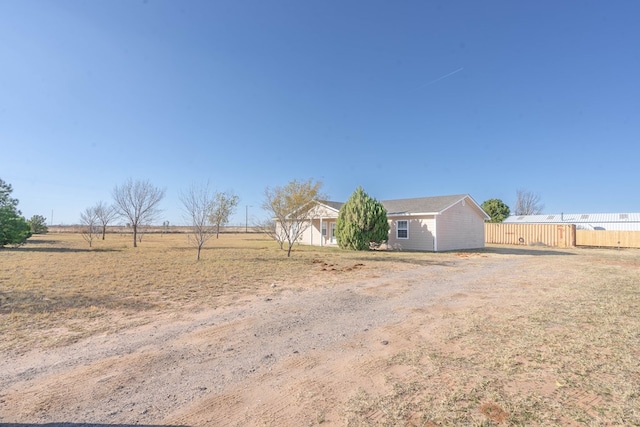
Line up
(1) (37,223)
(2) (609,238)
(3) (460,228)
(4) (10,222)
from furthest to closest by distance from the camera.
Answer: (1) (37,223), (2) (609,238), (3) (460,228), (4) (10,222)

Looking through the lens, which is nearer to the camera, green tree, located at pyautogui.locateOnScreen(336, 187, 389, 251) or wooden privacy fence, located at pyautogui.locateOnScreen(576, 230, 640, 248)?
green tree, located at pyautogui.locateOnScreen(336, 187, 389, 251)

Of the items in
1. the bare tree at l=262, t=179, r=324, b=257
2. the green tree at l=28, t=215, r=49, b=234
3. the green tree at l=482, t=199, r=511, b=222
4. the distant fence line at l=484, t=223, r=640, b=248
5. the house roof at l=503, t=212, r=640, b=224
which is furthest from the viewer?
the green tree at l=482, t=199, r=511, b=222

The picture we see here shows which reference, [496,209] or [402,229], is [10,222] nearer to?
[402,229]

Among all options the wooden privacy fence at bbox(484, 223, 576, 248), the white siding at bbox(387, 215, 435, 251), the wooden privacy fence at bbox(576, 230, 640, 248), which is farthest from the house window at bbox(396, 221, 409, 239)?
the wooden privacy fence at bbox(576, 230, 640, 248)

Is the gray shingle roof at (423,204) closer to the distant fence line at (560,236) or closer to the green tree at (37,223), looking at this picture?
the distant fence line at (560,236)

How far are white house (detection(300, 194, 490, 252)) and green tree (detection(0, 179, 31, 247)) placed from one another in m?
17.4

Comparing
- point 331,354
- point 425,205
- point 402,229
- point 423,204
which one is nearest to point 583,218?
point 423,204

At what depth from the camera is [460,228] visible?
837 inches

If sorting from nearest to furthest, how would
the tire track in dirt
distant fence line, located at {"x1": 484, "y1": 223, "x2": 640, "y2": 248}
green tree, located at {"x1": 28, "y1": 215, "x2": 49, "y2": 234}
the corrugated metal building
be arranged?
the tire track in dirt, distant fence line, located at {"x1": 484, "y1": 223, "x2": 640, "y2": 248}, green tree, located at {"x1": 28, "y1": 215, "x2": 49, "y2": 234}, the corrugated metal building

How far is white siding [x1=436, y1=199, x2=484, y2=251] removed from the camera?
776 inches

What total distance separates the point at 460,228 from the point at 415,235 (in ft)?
12.0

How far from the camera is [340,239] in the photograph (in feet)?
65.8

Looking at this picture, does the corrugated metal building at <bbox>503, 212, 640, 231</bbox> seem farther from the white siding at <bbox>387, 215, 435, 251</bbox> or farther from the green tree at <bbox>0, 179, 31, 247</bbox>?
the green tree at <bbox>0, 179, 31, 247</bbox>

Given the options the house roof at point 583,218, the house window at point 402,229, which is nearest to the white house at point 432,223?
the house window at point 402,229
